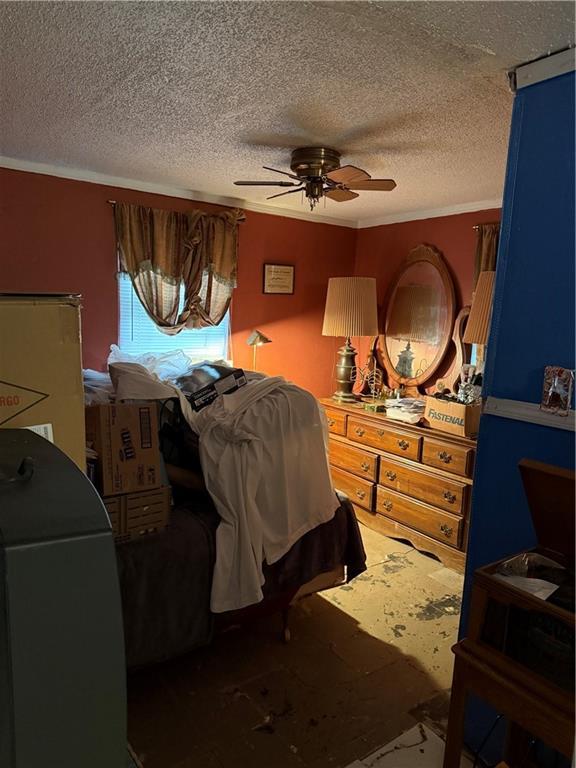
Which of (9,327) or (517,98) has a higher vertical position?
(517,98)

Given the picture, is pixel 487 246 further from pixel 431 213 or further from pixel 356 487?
pixel 356 487

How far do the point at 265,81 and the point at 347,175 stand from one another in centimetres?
76

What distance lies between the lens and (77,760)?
56cm

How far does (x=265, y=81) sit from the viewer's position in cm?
186

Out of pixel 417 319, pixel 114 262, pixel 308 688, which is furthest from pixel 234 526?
pixel 417 319

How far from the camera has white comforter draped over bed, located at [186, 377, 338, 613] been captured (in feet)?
7.20

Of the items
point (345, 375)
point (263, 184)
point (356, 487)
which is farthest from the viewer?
point (345, 375)

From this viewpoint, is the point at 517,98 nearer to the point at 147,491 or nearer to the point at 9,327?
the point at 9,327

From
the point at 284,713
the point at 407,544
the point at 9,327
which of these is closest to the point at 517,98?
the point at 9,327

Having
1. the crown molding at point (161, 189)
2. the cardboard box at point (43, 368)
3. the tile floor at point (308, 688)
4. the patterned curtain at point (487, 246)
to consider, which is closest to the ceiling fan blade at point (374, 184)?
the patterned curtain at point (487, 246)

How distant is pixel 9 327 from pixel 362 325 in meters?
2.96

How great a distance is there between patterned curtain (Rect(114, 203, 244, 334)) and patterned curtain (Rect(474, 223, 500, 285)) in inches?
68.8

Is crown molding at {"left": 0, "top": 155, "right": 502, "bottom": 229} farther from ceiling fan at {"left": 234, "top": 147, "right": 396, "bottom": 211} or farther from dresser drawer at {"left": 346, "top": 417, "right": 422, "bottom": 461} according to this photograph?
dresser drawer at {"left": 346, "top": 417, "right": 422, "bottom": 461}

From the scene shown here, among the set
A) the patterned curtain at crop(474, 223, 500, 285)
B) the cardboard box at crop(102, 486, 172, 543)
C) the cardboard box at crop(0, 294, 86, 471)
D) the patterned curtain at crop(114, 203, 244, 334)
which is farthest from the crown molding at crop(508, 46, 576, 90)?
the patterned curtain at crop(114, 203, 244, 334)
